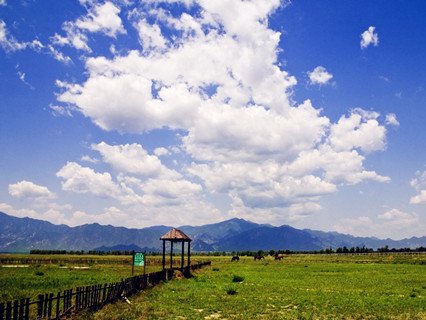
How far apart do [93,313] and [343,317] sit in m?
12.7

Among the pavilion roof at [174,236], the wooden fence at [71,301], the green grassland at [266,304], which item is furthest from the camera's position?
the pavilion roof at [174,236]

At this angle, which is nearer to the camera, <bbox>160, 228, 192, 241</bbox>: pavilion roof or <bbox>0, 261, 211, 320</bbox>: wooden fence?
<bbox>0, 261, 211, 320</bbox>: wooden fence

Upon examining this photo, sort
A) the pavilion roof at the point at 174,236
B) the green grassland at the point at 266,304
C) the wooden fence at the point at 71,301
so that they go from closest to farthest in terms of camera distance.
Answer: the wooden fence at the point at 71,301 < the green grassland at the point at 266,304 < the pavilion roof at the point at 174,236

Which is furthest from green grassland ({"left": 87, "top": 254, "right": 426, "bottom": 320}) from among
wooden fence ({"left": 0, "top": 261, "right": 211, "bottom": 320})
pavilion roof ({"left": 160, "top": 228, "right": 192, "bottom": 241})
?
pavilion roof ({"left": 160, "top": 228, "right": 192, "bottom": 241})

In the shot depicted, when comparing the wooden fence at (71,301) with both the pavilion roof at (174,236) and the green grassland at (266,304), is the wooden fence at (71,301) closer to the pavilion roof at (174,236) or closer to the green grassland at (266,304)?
the green grassland at (266,304)

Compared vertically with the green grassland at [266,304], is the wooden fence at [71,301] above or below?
above

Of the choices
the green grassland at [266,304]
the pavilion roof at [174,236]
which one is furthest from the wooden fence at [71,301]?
the pavilion roof at [174,236]

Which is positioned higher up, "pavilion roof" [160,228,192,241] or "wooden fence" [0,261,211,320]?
"pavilion roof" [160,228,192,241]

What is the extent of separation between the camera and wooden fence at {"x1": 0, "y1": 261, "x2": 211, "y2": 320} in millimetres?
14844

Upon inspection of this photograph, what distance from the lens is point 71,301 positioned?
22625mm

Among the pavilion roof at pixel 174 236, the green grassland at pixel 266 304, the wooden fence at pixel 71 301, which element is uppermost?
the pavilion roof at pixel 174 236

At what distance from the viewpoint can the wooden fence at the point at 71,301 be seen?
1484 cm

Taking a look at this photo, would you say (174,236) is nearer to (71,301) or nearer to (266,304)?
(266,304)

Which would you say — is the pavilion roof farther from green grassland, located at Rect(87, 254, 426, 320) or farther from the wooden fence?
green grassland, located at Rect(87, 254, 426, 320)
